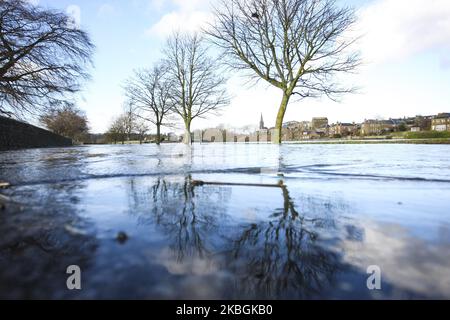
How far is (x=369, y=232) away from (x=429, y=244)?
0.22m

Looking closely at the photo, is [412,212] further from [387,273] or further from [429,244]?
[387,273]

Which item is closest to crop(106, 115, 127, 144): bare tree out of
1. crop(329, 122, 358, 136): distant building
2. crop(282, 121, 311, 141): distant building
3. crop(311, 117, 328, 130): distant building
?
crop(282, 121, 311, 141): distant building

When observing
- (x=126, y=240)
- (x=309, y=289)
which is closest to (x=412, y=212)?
(x=309, y=289)

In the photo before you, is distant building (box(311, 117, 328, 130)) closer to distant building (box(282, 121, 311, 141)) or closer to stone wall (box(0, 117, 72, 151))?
distant building (box(282, 121, 311, 141))

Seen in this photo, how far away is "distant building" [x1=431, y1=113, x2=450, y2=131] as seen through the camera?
103 metres

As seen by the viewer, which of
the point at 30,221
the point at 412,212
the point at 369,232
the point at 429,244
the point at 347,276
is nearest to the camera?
the point at 347,276

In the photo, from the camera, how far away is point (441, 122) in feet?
344

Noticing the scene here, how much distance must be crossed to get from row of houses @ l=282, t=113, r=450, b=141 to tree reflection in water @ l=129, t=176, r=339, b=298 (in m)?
89.3

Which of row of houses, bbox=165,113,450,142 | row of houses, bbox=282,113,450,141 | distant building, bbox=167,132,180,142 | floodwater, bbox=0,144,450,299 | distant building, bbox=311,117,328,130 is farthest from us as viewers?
distant building, bbox=311,117,328,130

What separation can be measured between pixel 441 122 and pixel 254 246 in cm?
13449

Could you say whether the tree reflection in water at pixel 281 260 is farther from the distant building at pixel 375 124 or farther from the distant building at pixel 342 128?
the distant building at pixel 342 128

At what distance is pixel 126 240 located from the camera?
3.70 ft

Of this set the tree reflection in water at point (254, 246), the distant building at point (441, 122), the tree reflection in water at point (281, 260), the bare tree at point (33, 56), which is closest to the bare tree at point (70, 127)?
the bare tree at point (33, 56)

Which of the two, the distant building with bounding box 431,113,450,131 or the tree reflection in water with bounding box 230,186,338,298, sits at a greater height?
the distant building with bounding box 431,113,450,131
